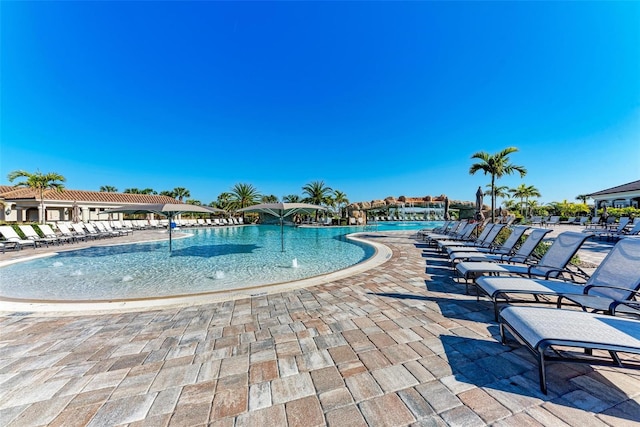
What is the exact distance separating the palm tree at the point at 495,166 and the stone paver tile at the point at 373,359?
50.0 feet

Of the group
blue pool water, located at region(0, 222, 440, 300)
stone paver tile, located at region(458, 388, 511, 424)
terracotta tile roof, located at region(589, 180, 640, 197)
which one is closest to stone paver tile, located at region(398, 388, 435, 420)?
stone paver tile, located at region(458, 388, 511, 424)

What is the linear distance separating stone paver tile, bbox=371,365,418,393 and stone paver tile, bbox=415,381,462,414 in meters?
0.09

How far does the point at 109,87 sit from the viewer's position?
20797 mm

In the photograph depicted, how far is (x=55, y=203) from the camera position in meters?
27.7

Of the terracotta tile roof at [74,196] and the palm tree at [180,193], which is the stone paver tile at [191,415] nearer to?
the terracotta tile roof at [74,196]

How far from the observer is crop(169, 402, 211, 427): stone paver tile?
5.05ft

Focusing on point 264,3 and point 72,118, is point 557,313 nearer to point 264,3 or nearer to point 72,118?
point 264,3

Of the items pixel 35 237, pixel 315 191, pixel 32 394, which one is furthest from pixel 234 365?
pixel 315 191

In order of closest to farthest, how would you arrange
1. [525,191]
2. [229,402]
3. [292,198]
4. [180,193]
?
[229,402] → [525,191] → [292,198] → [180,193]

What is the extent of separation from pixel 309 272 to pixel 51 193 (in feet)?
125

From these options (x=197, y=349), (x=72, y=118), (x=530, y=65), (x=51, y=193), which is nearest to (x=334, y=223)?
(x=530, y=65)

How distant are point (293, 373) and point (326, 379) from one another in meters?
0.28

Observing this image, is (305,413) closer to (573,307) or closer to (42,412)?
(42,412)

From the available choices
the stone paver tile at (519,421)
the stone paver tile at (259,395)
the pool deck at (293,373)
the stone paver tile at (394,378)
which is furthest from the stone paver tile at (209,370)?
the stone paver tile at (519,421)
